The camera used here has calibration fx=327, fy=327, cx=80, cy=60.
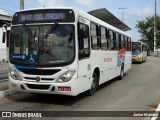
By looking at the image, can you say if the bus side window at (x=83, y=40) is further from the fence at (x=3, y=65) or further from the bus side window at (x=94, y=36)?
the fence at (x=3, y=65)

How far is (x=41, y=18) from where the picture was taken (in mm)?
9992

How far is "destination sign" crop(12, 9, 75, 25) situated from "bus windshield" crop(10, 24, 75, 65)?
193 millimetres

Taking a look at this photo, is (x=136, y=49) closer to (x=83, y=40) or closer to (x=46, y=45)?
(x=83, y=40)

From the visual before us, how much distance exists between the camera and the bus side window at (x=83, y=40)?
9938mm

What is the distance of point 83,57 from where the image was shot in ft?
33.6

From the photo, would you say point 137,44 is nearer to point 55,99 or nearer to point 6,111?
point 55,99

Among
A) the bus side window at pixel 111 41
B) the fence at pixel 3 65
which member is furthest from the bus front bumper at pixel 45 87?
the fence at pixel 3 65

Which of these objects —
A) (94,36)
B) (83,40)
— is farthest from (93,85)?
(83,40)

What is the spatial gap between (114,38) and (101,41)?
9.52ft

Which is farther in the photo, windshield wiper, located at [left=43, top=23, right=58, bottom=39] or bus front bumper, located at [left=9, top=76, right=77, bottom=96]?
windshield wiper, located at [left=43, top=23, right=58, bottom=39]

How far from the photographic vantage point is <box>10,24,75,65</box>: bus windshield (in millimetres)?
9594

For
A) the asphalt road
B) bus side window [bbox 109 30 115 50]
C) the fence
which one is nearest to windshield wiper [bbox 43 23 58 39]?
the asphalt road

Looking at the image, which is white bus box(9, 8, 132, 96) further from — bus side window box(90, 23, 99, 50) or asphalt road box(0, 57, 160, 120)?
bus side window box(90, 23, 99, 50)

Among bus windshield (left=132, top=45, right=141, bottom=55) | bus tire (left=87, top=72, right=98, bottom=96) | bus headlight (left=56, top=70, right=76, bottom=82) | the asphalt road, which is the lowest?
the asphalt road
